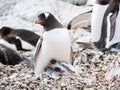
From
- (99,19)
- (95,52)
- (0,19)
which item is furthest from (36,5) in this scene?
(95,52)

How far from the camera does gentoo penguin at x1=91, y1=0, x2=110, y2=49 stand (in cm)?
723

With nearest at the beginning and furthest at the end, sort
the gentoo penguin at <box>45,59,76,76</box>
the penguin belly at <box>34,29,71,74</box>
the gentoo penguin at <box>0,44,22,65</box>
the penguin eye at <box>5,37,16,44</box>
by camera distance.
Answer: the gentoo penguin at <box>45,59,76,76</box>
the penguin belly at <box>34,29,71,74</box>
the gentoo penguin at <box>0,44,22,65</box>
the penguin eye at <box>5,37,16,44</box>

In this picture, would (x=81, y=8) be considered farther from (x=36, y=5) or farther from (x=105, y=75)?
(x=105, y=75)

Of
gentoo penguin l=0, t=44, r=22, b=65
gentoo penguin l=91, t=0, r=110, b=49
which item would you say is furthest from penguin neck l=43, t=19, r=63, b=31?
Answer: gentoo penguin l=91, t=0, r=110, b=49

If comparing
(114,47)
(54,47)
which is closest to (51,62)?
(54,47)

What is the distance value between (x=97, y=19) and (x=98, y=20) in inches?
1.2

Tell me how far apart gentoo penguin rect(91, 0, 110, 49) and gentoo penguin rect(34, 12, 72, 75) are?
1.24 metres

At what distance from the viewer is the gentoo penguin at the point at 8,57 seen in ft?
20.7

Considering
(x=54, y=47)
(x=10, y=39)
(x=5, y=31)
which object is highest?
(x=54, y=47)

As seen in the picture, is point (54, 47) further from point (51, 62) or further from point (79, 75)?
point (79, 75)

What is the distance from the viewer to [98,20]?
24.1 feet

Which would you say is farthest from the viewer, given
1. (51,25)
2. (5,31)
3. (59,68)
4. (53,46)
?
(5,31)

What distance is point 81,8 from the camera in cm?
941

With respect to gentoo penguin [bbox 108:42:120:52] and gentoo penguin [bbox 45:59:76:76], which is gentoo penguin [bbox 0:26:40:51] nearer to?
gentoo penguin [bbox 108:42:120:52]
